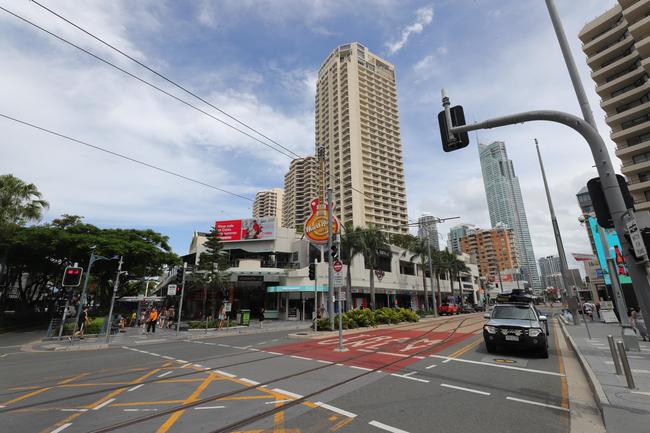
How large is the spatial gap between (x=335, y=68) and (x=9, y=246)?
97.4m

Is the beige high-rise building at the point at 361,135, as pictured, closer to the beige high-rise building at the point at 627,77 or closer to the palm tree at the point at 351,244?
the palm tree at the point at 351,244

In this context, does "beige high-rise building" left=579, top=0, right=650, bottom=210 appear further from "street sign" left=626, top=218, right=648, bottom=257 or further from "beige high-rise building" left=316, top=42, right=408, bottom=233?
"street sign" left=626, top=218, right=648, bottom=257

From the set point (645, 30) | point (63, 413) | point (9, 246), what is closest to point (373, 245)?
point (63, 413)

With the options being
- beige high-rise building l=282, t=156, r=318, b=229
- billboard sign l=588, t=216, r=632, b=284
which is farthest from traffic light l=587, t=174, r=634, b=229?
beige high-rise building l=282, t=156, r=318, b=229

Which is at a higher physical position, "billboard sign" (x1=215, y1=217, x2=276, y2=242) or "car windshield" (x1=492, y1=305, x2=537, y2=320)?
"billboard sign" (x1=215, y1=217, x2=276, y2=242)

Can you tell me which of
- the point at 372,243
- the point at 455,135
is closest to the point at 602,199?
the point at 455,135

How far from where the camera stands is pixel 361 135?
9494 centimetres

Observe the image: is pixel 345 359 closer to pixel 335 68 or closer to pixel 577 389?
pixel 577 389

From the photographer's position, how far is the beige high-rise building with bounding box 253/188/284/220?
151250 millimetres

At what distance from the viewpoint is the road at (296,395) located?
15.6ft

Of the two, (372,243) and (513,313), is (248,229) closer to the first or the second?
(372,243)

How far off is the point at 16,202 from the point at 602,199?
38.5 meters

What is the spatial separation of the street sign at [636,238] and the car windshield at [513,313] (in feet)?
23.8

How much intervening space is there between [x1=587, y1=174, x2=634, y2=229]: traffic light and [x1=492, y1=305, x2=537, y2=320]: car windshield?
6685 millimetres
